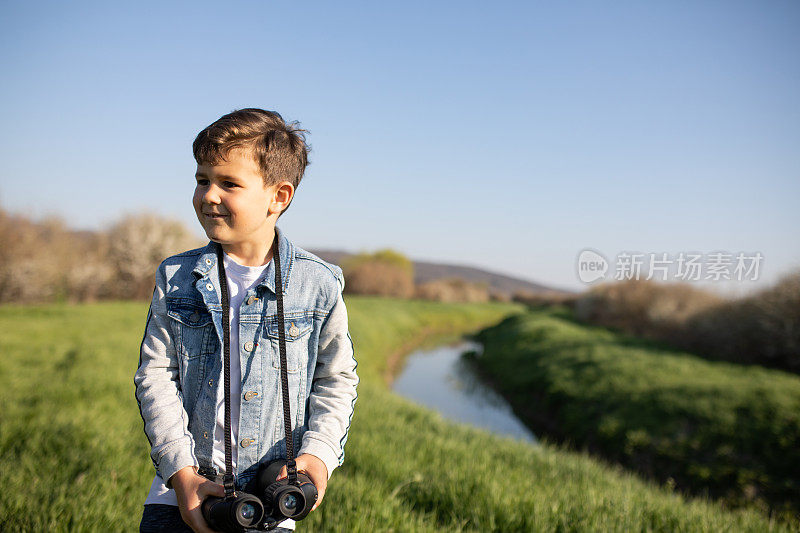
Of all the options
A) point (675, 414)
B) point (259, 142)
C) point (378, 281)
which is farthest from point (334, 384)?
point (378, 281)

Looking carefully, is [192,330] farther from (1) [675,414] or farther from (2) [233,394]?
(1) [675,414]

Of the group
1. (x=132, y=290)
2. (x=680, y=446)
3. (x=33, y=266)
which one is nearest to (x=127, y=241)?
(x=132, y=290)

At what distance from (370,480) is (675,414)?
7.35 m

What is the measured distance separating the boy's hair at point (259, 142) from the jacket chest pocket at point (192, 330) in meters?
0.43

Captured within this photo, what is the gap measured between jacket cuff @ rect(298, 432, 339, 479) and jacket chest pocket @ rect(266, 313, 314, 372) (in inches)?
8.7

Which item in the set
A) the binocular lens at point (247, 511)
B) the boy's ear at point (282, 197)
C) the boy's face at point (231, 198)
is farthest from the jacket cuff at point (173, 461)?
the boy's ear at point (282, 197)

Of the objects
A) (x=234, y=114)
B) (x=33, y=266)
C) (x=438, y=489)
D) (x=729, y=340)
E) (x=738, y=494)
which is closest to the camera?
(x=234, y=114)

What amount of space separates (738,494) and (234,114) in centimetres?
827

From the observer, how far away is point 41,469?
3189 millimetres

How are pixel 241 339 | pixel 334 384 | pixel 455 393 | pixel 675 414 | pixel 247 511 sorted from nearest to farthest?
pixel 247 511 → pixel 241 339 → pixel 334 384 → pixel 675 414 → pixel 455 393

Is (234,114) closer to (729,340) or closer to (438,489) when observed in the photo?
(438,489)

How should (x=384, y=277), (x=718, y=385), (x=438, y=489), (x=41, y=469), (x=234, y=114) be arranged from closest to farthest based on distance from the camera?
(x=234, y=114)
(x=41, y=469)
(x=438, y=489)
(x=718, y=385)
(x=384, y=277)

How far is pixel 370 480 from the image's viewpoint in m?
3.57

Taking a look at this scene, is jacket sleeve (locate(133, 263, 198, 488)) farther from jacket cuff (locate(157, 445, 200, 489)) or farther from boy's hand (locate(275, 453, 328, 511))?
boy's hand (locate(275, 453, 328, 511))
